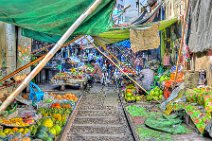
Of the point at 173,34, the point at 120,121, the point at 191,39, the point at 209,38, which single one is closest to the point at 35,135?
the point at 120,121

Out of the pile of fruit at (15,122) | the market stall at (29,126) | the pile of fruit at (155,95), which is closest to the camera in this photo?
the market stall at (29,126)

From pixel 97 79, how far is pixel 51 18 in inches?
751

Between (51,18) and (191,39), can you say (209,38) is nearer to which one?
(191,39)

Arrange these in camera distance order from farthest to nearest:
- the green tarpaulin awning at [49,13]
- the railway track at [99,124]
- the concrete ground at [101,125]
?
the railway track at [99,124] → the concrete ground at [101,125] → the green tarpaulin awning at [49,13]

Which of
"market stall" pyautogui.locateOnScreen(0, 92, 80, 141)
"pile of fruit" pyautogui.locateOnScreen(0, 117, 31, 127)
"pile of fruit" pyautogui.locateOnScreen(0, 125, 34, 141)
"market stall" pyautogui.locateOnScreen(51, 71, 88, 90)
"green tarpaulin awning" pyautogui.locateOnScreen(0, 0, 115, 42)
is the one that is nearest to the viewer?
"green tarpaulin awning" pyautogui.locateOnScreen(0, 0, 115, 42)

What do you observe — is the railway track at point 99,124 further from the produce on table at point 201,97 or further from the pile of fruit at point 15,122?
the produce on table at point 201,97

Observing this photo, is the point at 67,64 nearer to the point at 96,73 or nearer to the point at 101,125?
the point at 96,73

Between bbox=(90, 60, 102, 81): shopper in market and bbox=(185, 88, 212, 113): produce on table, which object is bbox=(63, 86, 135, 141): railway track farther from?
bbox=(90, 60, 102, 81): shopper in market

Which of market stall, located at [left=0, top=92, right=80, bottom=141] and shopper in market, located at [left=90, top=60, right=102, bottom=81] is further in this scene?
shopper in market, located at [left=90, top=60, right=102, bottom=81]

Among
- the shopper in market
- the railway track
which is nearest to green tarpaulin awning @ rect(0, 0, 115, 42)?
the railway track

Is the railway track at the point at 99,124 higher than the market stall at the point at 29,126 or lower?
lower

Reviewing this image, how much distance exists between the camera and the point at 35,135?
22.9ft

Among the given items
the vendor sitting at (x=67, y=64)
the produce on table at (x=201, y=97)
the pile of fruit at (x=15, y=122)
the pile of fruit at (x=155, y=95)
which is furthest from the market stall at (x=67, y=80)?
the pile of fruit at (x=15, y=122)

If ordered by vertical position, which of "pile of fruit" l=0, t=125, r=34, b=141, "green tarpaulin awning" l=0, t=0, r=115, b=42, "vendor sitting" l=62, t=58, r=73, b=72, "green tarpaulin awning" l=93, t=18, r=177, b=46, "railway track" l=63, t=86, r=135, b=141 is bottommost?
"railway track" l=63, t=86, r=135, b=141
